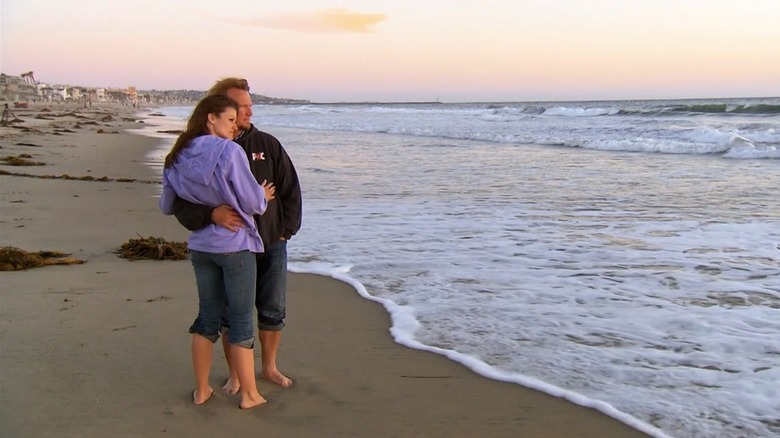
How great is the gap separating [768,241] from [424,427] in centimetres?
549

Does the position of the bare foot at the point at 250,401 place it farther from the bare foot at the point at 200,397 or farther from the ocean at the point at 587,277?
the ocean at the point at 587,277

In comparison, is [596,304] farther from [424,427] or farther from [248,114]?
[248,114]

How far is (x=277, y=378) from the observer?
348 centimetres

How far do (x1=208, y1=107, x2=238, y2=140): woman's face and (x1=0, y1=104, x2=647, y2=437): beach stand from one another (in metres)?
1.32

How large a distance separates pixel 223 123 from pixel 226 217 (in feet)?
1.40

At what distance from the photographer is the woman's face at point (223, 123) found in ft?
9.73

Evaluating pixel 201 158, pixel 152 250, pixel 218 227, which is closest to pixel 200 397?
pixel 218 227


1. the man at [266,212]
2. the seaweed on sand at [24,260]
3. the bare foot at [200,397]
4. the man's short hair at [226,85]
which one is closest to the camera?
the man at [266,212]

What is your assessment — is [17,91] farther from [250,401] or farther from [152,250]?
[250,401]

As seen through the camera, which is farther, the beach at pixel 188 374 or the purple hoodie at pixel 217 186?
the beach at pixel 188 374

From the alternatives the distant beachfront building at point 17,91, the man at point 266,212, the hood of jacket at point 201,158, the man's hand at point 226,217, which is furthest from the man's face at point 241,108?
the distant beachfront building at point 17,91

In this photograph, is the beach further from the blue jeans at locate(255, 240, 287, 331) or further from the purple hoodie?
the purple hoodie

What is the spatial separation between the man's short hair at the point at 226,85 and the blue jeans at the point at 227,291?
0.75 metres

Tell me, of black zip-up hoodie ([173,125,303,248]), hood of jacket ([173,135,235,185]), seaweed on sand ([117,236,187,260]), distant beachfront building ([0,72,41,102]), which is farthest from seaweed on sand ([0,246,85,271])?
distant beachfront building ([0,72,41,102])
